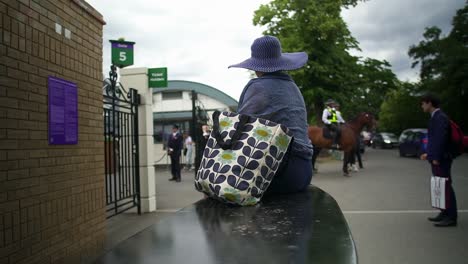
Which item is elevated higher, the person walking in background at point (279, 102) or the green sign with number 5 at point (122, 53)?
the green sign with number 5 at point (122, 53)

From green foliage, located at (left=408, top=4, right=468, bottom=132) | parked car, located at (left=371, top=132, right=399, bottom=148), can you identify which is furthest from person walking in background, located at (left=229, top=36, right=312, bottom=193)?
parked car, located at (left=371, top=132, right=399, bottom=148)

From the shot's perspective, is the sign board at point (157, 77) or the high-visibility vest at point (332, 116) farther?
the high-visibility vest at point (332, 116)

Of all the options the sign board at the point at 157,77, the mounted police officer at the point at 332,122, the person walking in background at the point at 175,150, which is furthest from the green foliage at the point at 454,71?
the sign board at the point at 157,77

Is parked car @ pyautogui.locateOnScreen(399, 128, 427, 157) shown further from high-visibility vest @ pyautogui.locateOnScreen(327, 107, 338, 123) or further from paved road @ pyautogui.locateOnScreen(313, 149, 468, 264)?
paved road @ pyautogui.locateOnScreen(313, 149, 468, 264)

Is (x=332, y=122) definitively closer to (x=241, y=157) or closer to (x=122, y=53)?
(x=122, y=53)

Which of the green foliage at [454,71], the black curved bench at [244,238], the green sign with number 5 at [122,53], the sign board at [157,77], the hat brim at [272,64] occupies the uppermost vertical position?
the green foliage at [454,71]

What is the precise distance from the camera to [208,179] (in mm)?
2307

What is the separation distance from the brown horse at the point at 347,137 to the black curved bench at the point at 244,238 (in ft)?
39.4

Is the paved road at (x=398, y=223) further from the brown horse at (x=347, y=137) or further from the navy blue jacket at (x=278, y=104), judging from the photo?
the navy blue jacket at (x=278, y=104)

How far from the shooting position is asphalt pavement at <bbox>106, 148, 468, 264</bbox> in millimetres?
4809

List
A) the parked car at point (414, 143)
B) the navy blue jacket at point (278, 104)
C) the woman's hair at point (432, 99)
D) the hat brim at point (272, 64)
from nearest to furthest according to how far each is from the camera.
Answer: the navy blue jacket at point (278, 104) → the hat brim at point (272, 64) → the woman's hair at point (432, 99) → the parked car at point (414, 143)

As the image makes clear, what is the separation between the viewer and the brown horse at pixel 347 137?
13.8m

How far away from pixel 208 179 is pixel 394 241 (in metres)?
4.03

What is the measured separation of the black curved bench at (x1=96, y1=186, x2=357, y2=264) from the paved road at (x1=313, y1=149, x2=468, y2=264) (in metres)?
2.97
